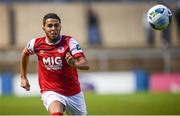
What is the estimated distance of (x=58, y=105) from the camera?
1131 cm

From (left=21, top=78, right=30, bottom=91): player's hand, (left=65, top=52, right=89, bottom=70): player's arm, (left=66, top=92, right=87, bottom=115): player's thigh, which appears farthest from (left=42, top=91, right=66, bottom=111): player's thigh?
(left=65, top=52, right=89, bottom=70): player's arm

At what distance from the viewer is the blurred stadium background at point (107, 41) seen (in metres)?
32.1

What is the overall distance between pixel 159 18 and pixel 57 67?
85.2 inches

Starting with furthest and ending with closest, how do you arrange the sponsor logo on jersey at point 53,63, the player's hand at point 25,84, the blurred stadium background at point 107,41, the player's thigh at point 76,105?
the blurred stadium background at point 107,41 < the player's hand at point 25,84 < the player's thigh at point 76,105 < the sponsor logo on jersey at point 53,63

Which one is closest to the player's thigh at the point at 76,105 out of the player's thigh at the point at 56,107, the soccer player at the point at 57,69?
the soccer player at the point at 57,69

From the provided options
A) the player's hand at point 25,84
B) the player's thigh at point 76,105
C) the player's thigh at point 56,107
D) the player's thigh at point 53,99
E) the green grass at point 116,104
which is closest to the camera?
the player's thigh at point 56,107

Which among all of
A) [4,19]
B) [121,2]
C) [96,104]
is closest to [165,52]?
[121,2]

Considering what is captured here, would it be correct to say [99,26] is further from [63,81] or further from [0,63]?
[63,81]

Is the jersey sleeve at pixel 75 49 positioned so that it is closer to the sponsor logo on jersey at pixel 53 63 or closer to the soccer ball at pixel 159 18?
the sponsor logo on jersey at pixel 53 63

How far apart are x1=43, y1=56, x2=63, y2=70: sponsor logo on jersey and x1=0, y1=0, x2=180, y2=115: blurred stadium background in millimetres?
18733

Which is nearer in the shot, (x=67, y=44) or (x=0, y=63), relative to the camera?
(x=67, y=44)

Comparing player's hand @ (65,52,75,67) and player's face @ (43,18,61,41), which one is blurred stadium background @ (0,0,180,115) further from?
player's hand @ (65,52,75,67)

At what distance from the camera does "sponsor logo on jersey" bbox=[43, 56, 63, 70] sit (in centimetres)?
1153

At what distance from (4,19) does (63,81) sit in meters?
41.0
